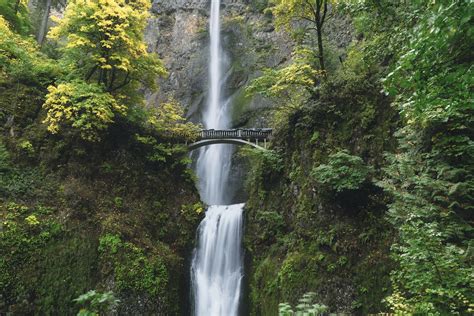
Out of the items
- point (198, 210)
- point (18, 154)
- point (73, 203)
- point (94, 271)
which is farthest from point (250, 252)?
point (18, 154)

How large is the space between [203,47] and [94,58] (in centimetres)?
1948

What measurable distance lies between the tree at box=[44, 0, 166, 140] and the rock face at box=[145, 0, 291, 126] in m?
12.7

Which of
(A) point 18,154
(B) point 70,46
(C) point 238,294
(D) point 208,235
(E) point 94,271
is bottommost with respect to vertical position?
(C) point 238,294

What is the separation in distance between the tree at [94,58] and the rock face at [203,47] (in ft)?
41.6

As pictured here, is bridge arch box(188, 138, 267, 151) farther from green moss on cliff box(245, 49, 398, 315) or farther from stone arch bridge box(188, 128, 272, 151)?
green moss on cliff box(245, 49, 398, 315)

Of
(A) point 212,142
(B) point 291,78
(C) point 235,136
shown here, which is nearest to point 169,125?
(A) point 212,142

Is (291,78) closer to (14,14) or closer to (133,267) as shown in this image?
(133,267)

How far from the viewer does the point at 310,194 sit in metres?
11.7

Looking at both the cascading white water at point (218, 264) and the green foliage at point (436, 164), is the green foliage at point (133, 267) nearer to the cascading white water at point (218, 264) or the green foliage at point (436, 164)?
the cascading white water at point (218, 264)

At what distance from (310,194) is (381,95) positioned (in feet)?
12.6

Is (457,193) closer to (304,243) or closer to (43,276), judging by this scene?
(304,243)

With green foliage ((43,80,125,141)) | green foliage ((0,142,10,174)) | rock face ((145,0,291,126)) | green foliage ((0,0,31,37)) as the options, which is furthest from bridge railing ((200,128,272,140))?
green foliage ((0,0,31,37))

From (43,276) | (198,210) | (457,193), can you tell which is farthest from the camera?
(198,210)

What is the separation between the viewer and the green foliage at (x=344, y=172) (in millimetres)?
9607
